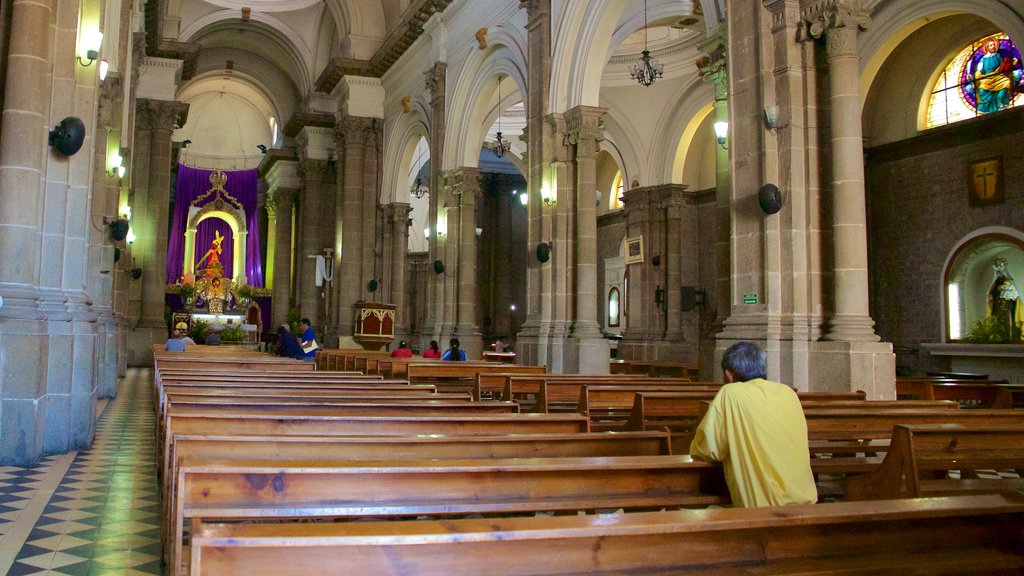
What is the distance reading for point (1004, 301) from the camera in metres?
14.4

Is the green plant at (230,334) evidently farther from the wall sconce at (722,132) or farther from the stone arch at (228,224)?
the wall sconce at (722,132)

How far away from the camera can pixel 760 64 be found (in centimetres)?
912

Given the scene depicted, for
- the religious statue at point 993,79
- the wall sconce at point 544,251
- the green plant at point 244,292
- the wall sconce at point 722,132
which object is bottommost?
the wall sconce at point 544,251

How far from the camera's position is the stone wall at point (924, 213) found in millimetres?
14094

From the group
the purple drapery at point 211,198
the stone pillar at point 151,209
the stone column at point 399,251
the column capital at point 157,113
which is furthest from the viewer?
the purple drapery at point 211,198

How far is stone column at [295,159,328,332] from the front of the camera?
27.9 m

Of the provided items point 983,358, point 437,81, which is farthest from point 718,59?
point 437,81

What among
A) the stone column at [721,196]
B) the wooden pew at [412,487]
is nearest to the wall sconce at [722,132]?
the stone column at [721,196]

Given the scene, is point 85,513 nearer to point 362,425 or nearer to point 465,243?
point 362,425

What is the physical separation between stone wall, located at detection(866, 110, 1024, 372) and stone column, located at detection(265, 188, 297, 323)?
2144 centimetres

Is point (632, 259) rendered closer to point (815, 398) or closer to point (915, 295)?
point (915, 295)

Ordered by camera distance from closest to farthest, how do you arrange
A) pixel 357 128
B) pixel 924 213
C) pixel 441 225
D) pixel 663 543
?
pixel 663 543, pixel 924 213, pixel 441 225, pixel 357 128

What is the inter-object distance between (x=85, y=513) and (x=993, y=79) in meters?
16.0

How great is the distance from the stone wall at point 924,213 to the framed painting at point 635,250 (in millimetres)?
5093
